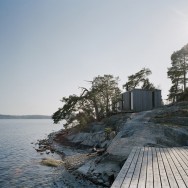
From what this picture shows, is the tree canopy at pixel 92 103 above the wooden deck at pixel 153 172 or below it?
above

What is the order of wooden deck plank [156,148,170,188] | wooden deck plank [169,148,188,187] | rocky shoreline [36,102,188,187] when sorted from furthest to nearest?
rocky shoreline [36,102,188,187] < wooden deck plank [169,148,188,187] < wooden deck plank [156,148,170,188]

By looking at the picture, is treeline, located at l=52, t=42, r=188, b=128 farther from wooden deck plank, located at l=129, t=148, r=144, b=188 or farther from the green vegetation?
wooden deck plank, located at l=129, t=148, r=144, b=188

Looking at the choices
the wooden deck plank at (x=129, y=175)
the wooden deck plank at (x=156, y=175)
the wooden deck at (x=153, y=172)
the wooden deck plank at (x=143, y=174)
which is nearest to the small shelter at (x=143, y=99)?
the wooden deck at (x=153, y=172)

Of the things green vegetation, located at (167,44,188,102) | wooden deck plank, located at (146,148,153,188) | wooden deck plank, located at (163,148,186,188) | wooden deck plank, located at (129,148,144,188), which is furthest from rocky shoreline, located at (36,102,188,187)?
green vegetation, located at (167,44,188,102)

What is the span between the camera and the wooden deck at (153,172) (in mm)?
9086

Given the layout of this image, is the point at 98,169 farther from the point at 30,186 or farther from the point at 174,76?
the point at 174,76

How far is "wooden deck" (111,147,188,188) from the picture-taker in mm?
9086

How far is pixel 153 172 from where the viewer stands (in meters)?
10.9

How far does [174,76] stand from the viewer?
64562 millimetres

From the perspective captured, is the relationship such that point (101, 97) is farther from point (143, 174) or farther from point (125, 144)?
point (143, 174)

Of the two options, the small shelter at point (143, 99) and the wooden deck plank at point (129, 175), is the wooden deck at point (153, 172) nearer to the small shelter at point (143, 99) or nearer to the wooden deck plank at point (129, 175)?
the wooden deck plank at point (129, 175)

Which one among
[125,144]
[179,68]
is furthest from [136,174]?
[179,68]

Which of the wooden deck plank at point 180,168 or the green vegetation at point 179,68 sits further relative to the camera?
the green vegetation at point 179,68

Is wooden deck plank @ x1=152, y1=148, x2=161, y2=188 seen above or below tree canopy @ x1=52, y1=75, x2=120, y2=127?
below
